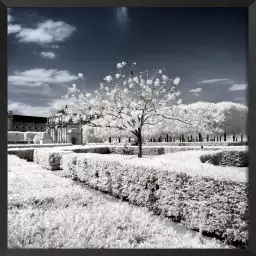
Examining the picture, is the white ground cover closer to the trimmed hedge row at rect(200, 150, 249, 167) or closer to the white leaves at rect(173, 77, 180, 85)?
the white leaves at rect(173, 77, 180, 85)

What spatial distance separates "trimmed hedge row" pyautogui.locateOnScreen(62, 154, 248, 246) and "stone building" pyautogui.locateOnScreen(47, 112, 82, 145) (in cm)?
197

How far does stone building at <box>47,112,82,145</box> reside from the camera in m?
6.75

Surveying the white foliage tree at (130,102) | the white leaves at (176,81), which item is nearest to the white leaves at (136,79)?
the white foliage tree at (130,102)

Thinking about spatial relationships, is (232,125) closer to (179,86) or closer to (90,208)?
(179,86)

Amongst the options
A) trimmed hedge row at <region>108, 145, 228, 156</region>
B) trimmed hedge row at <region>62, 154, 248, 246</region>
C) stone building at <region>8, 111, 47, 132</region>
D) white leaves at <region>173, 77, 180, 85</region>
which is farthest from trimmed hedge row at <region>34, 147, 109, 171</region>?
trimmed hedge row at <region>62, 154, 248, 246</region>

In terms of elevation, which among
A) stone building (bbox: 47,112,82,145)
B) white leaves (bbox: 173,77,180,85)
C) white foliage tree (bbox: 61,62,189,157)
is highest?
white leaves (bbox: 173,77,180,85)

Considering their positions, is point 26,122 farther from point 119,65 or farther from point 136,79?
point 136,79

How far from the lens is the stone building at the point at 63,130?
22.2 feet

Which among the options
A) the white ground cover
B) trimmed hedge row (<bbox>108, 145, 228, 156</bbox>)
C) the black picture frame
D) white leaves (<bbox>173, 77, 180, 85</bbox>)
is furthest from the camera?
trimmed hedge row (<bbox>108, 145, 228, 156</bbox>)

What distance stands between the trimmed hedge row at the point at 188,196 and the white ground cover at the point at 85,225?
156 mm

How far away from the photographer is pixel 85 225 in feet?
13.5

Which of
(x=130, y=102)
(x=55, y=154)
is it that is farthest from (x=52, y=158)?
(x=130, y=102)

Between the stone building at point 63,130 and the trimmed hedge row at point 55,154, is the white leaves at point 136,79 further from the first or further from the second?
the trimmed hedge row at point 55,154

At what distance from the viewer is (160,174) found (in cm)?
410
